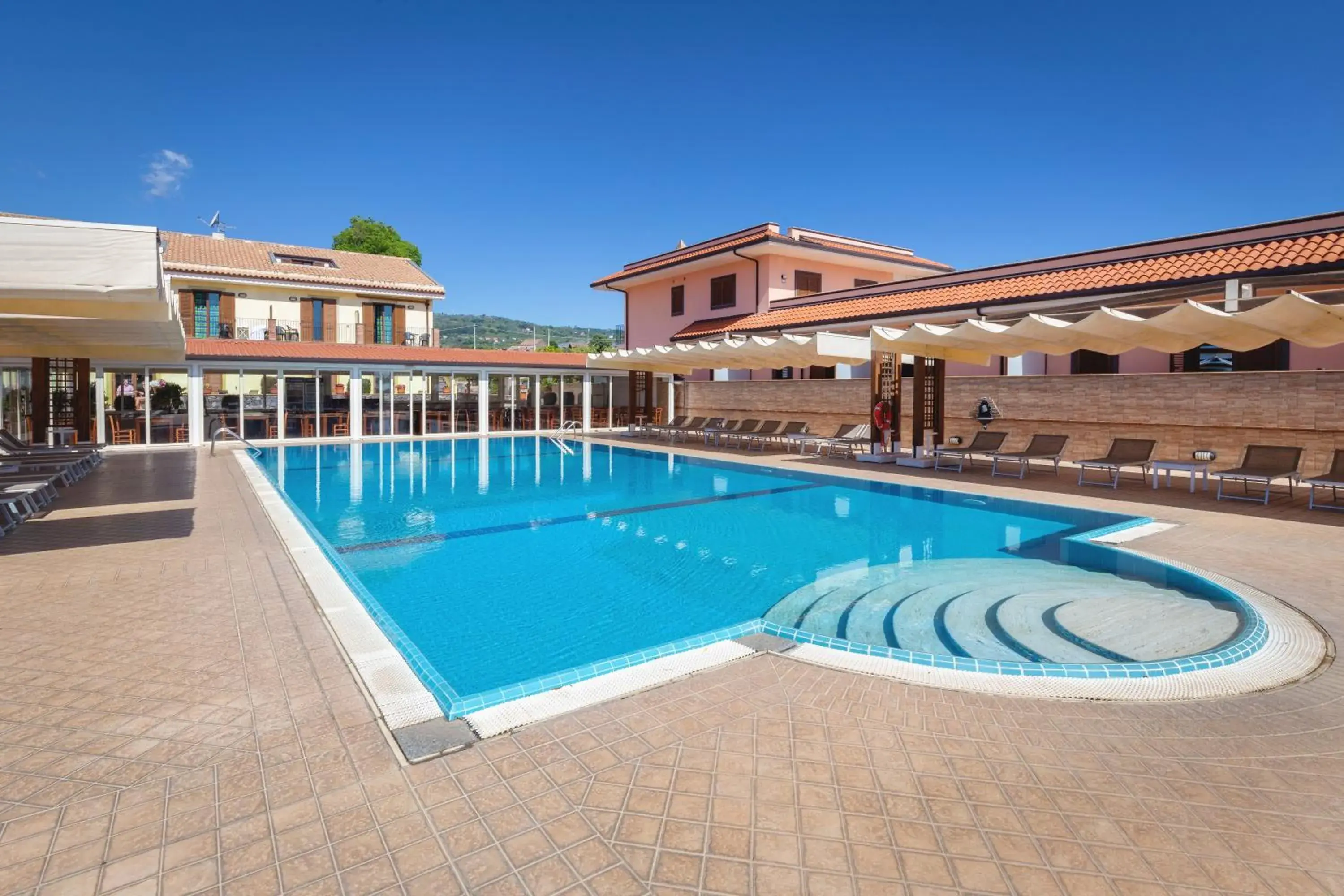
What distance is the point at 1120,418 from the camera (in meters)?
14.0

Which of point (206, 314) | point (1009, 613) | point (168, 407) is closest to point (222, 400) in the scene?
point (168, 407)

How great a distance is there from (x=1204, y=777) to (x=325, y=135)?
26.9 meters

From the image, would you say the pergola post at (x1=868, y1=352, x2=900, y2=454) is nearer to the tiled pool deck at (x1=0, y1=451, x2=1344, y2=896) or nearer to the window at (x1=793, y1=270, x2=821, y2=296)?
the window at (x1=793, y1=270, x2=821, y2=296)

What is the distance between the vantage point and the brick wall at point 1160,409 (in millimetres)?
11523

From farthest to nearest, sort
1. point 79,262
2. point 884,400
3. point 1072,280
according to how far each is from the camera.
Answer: point 884,400, point 1072,280, point 79,262

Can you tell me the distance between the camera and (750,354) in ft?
54.4

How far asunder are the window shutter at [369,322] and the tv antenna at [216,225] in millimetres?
11628

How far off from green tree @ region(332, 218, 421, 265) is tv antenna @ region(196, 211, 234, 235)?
8.61m

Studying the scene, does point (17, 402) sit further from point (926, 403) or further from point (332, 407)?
point (926, 403)

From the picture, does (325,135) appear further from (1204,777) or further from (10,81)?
(1204,777)

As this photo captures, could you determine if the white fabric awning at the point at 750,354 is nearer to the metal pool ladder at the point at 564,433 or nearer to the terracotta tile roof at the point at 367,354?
the terracotta tile roof at the point at 367,354

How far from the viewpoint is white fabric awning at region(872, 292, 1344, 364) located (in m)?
8.75

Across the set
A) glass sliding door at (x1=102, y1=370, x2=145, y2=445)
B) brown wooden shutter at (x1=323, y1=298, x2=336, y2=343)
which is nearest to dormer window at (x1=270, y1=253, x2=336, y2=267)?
brown wooden shutter at (x1=323, y1=298, x2=336, y2=343)

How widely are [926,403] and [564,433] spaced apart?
13324 millimetres
